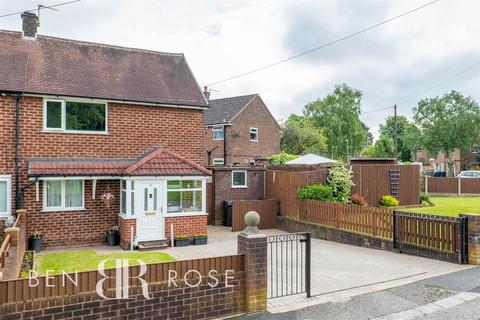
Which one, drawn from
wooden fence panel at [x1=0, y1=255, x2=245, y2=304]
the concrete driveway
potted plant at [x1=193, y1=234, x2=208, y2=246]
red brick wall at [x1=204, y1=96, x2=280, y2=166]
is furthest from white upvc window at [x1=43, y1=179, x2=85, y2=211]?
red brick wall at [x1=204, y1=96, x2=280, y2=166]

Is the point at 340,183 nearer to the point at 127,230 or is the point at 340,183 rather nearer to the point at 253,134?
the point at 127,230

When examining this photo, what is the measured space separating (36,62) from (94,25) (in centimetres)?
381

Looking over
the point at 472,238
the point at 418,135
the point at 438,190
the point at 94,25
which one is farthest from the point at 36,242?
the point at 418,135

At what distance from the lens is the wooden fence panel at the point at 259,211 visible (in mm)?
16797

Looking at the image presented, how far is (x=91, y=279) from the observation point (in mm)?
5273

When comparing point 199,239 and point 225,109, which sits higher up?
point 225,109

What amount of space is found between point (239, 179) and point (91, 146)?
7690 millimetres

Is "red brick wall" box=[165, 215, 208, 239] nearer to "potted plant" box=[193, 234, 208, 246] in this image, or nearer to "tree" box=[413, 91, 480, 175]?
"potted plant" box=[193, 234, 208, 246]

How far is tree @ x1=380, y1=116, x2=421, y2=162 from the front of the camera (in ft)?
145

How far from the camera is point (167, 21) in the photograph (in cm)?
1519

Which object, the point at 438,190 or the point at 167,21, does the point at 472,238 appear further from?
the point at 438,190

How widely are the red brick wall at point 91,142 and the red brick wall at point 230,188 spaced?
9.21 ft

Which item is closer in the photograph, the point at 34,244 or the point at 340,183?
the point at 34,244

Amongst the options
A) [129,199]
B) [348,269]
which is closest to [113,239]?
[129,199]
